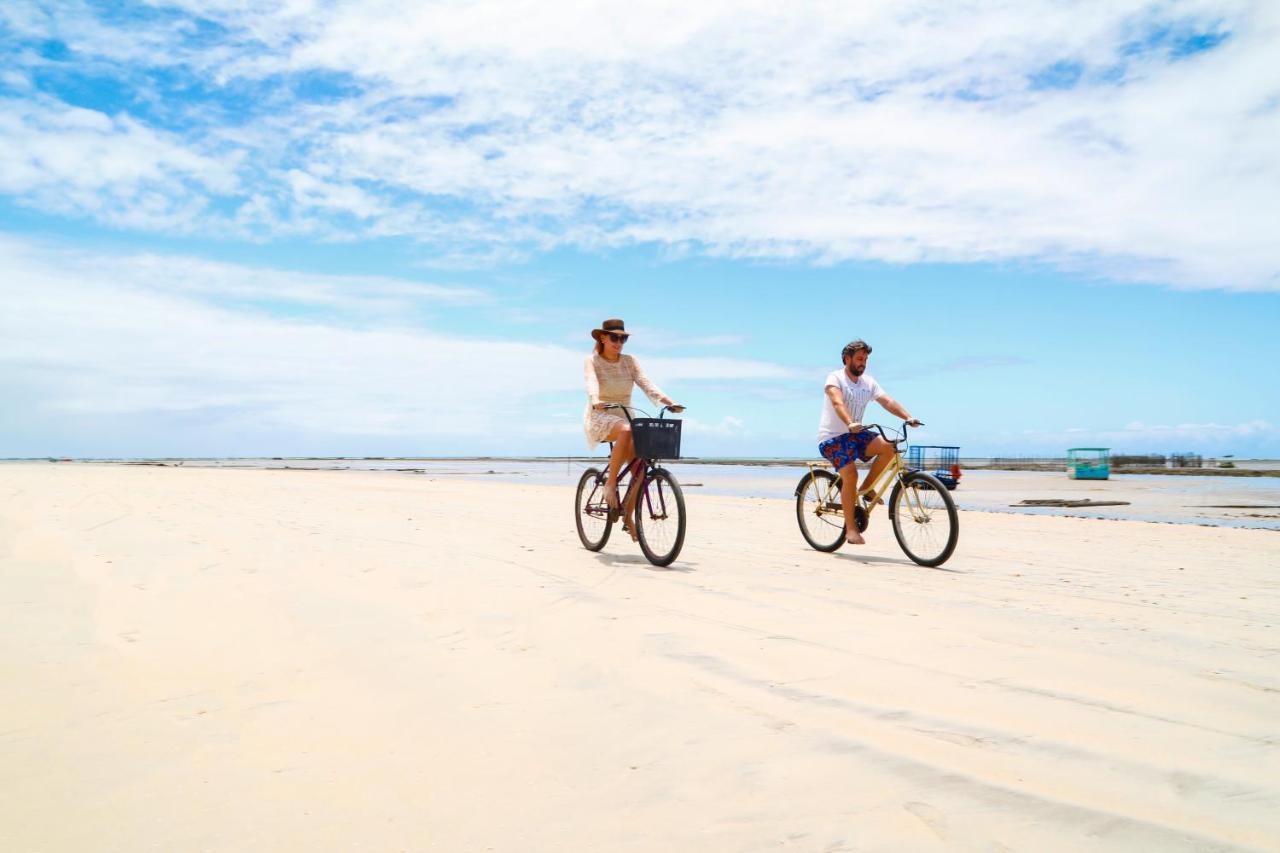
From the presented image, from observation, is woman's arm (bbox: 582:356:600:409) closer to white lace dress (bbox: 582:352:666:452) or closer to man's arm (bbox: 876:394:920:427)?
white lace dress (bbox: 582:352:666:452)

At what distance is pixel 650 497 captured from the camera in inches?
292

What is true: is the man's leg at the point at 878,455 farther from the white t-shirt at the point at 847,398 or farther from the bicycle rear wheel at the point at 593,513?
the bicycle rear wheel at the point at 593,513

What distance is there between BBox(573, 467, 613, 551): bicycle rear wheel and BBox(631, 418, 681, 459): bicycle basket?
1.00 meters

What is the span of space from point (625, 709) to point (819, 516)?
568 centimetres

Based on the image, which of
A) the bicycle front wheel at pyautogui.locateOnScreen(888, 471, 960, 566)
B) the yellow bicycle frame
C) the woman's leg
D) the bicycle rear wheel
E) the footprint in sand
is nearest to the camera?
the footprint in sand

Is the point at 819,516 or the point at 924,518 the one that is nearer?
the point at 924,518

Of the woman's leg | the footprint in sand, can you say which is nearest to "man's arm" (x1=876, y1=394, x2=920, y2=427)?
the woman's leg

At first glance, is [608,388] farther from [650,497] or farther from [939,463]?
[939,463]

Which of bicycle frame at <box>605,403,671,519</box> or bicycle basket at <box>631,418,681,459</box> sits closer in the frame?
bicycle basket at <box>631,418,681,459</box>

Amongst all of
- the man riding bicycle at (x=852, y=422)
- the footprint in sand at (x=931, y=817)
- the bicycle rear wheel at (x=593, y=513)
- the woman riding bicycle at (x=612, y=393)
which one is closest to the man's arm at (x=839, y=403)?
the man riding bicycle at (x=852, y=422)

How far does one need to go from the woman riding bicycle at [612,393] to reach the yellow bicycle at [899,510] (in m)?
2.03

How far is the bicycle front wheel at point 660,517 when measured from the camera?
22.9 feet

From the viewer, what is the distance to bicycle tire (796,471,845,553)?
8.32 meters

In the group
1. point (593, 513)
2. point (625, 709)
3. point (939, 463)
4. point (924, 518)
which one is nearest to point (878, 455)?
point (924, 518)
